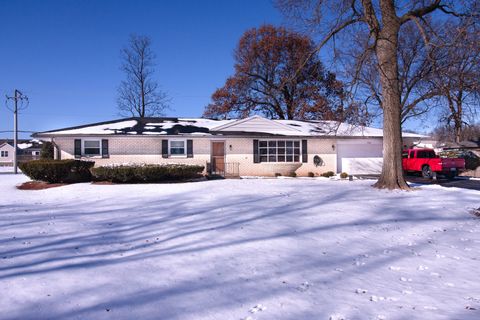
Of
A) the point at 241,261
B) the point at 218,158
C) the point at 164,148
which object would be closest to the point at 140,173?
the point at 164,148

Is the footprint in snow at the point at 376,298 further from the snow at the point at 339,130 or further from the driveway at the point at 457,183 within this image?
the snow at the point at 339,130

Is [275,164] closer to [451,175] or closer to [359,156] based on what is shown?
[359,156]

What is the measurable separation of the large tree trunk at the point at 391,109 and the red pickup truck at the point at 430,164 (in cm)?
784

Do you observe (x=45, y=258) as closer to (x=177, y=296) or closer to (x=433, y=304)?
(x=177, y=296)

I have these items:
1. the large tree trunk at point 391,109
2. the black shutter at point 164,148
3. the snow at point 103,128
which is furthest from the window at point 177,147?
the large tree trunk at point 391,109

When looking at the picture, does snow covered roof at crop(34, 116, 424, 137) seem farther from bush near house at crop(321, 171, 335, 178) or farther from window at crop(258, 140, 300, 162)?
bush near house at crop(321, 171, 335, 178)

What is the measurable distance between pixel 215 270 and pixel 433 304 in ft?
8.53

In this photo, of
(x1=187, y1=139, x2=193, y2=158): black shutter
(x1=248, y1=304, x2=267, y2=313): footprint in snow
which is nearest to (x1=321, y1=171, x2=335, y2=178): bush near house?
(x1=187, y1=139, x2=193, y2=158): black shutter

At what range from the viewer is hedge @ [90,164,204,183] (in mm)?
15922

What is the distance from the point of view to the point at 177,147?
20.3 metres

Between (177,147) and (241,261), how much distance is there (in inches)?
628

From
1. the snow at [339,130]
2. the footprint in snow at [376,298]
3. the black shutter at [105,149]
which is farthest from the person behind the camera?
the snow at [339,130]

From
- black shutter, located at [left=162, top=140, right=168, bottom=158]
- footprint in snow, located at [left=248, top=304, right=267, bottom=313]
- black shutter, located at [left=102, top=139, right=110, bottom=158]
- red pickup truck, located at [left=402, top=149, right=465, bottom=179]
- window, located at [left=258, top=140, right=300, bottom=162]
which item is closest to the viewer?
footprint in snow, located at [left=248, top=304, right=267, bottom=313]

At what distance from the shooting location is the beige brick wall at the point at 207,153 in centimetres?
1966
